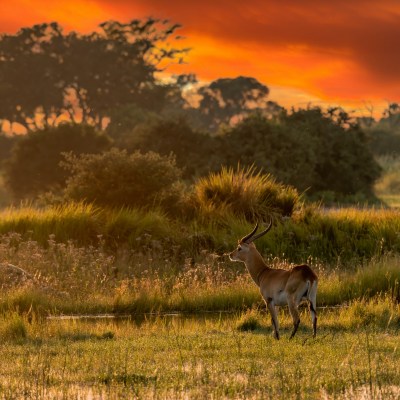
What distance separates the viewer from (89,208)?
89.8ft

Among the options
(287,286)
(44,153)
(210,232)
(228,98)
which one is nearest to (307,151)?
(44,153)

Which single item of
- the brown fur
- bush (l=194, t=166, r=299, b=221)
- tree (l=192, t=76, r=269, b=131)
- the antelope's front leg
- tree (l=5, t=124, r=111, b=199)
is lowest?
the antelope's front leg

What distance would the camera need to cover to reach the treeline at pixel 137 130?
3212 centimetres

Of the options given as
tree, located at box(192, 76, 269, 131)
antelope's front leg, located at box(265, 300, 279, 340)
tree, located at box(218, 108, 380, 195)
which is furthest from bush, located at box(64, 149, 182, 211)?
tree, located at box(192, 76, 269, 131)

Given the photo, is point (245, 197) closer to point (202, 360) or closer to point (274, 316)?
point (274, 316)

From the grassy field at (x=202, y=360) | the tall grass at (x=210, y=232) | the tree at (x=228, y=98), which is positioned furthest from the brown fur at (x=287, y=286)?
the tree at (x=228, y=98)

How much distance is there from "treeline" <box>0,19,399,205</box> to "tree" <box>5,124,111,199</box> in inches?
2.6

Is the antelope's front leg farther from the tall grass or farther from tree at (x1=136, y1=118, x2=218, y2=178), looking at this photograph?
tree at (x1=136, y1=118, x2=218, y2=178)

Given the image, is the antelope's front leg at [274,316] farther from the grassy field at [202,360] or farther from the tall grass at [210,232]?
the tall grass at [210,232]

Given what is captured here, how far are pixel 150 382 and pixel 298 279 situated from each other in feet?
10.3

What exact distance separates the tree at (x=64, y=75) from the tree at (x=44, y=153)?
1043 inches

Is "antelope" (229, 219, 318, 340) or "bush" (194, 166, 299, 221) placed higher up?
"bush" (194, 166, 299, 221)

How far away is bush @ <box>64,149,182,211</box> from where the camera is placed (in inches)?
1184

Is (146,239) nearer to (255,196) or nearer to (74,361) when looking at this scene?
(255,196)
